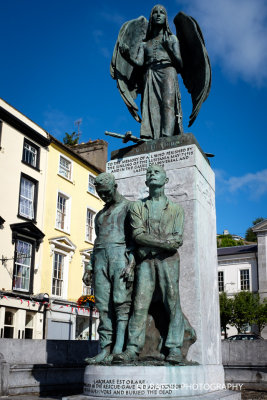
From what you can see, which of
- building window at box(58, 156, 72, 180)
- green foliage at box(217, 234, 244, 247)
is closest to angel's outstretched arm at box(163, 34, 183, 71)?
building window at box(58, 156, 72, 180)

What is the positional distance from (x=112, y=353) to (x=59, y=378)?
2.66 meters

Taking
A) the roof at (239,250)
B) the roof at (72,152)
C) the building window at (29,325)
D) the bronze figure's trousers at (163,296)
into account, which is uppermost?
the roof at (72,152)

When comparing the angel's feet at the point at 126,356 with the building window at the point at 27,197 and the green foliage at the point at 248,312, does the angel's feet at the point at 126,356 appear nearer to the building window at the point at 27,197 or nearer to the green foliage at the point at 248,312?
the building window at the point at 27,197

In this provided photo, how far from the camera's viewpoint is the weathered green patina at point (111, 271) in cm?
621

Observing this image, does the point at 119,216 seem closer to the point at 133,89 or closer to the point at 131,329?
the point at 131,329

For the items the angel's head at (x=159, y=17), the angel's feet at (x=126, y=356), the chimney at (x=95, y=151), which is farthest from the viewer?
the chimney at (x=95, y=151)

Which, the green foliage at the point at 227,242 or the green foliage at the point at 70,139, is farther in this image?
the green foliage at the point at 227,242

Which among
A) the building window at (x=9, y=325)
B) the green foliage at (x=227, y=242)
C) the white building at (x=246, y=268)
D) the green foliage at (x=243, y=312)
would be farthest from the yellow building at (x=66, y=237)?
the green foliage at (x=227, y=242)

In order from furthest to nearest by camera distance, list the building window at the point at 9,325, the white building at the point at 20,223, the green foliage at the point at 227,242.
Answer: the green foliage at the point at 227,242, the white building at the point at 20,223, the building window at the point at 9,325

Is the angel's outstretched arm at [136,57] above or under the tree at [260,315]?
above

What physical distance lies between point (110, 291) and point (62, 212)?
82.2 feet

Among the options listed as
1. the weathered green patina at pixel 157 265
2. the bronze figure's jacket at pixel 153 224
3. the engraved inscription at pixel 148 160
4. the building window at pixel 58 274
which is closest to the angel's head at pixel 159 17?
the engraved inscription at pixel 148 160

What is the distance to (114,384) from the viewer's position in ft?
18.2

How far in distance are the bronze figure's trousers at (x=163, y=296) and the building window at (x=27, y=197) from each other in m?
21.6
